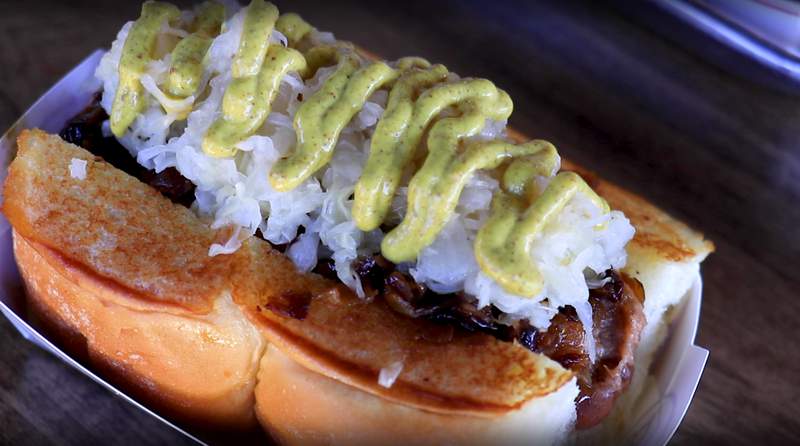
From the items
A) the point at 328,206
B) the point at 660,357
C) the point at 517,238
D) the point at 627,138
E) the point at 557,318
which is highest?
the point at 517,238

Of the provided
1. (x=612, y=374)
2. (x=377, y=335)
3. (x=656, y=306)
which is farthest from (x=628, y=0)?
(x=377, y=335)

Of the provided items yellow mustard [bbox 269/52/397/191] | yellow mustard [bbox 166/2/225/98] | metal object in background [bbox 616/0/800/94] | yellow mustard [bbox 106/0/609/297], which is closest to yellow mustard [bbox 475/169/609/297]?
yellow mustard [bbox 106/0/609/297]

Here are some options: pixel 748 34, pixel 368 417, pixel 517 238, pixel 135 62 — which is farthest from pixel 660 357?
pixel 748 34

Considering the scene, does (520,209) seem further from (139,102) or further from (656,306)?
(139,102)

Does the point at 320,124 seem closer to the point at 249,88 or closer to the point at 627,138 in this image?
the point at 249,88

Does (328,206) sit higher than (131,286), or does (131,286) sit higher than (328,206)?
(328,206)

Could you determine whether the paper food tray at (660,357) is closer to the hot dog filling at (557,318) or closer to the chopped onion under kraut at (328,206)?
the hot dog filling at (557,318)

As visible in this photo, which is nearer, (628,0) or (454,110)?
(454,110)
